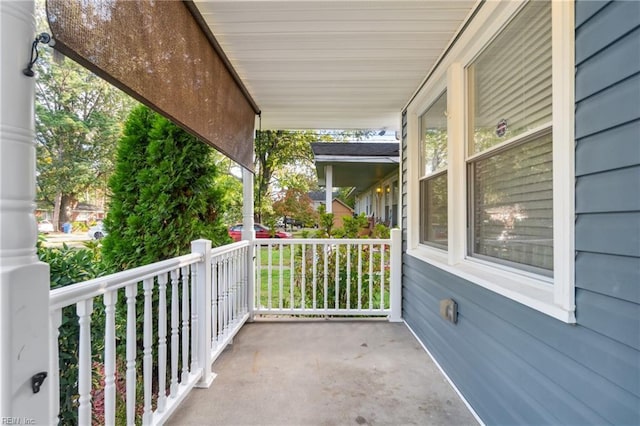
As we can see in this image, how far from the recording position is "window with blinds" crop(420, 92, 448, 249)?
2.58m

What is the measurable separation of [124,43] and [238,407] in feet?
6.83

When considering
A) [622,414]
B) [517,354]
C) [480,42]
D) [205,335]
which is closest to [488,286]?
[517,354]

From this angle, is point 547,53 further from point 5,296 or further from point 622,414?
point 5,296

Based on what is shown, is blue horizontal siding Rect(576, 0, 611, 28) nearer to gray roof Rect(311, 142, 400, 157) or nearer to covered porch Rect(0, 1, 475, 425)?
covered porch Rect(0, 1, 475, 425)

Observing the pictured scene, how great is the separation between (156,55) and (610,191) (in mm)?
1954

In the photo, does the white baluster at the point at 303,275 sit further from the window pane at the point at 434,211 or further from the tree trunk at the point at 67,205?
the tree trunk at the point at 67,205

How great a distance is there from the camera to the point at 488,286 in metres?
1.70

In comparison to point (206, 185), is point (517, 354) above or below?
below

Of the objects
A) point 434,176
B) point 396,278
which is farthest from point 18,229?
point 396,278

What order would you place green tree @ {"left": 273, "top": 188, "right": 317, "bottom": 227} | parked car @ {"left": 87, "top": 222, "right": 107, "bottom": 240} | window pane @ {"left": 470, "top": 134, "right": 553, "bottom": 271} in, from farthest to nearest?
1. green tree @ {"left": 273, "top": 188, "right": 317, "bottom": 227}
2. parked car @ {"left": 87, "top": 222, "right": 107, "bottom": 240}
3. window pane @ {"left": 470, "top": 134, "right": 553, "bottom": 271}

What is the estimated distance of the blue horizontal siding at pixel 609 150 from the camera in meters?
0.95

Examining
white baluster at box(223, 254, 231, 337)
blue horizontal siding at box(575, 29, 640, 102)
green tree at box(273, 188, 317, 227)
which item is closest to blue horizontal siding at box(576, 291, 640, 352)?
blue horizontal siding at box(575, 29, 640, 102)

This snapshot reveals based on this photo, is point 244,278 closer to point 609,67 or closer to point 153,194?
point 153,194

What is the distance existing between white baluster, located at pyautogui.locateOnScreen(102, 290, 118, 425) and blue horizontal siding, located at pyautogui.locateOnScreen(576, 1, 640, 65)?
209 cm
